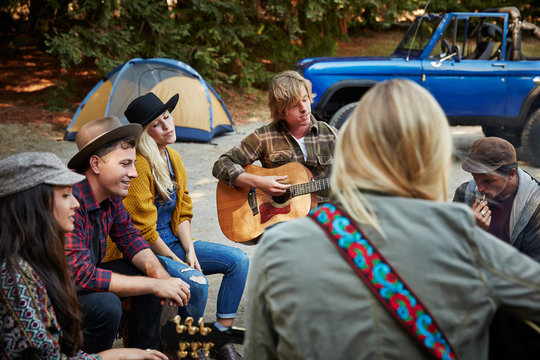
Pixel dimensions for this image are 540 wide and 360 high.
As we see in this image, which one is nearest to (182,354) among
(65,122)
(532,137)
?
(532,137)

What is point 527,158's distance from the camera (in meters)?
7.01

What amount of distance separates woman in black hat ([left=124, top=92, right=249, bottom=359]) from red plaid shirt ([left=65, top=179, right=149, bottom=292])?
18 centimetres

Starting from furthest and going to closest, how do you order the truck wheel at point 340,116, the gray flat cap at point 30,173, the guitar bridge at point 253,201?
the truck wheel at point 340,116 → the guitar bridge at point 253,201 → the gray flat cap at point 30,173

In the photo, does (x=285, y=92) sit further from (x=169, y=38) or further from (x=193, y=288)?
(x=169, y=38)

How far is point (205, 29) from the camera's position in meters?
11.1

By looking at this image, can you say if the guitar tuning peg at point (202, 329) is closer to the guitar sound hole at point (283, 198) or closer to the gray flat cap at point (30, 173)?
the gray flat cap at point (30, 173)

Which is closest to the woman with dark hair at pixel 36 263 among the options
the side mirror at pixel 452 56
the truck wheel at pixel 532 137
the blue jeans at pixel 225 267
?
the blue jeans at pixel 225 267

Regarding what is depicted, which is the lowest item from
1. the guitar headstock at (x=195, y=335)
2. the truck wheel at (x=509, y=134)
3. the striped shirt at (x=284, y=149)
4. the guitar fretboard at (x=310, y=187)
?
the truck wheel at (x=509, y=134)

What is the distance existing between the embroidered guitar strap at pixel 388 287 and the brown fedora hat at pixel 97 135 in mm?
1623

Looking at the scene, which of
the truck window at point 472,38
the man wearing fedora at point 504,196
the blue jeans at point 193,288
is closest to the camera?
the man wearing fedora at point 504,196

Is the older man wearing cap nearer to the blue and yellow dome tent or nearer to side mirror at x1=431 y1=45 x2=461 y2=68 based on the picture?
side mirror at x1=431 y1=45 x2=461 y2=68

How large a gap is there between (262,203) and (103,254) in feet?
3.96

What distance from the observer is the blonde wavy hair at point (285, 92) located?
3.27 meters

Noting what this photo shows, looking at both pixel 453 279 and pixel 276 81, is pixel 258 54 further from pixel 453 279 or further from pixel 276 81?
pixel 453 279
